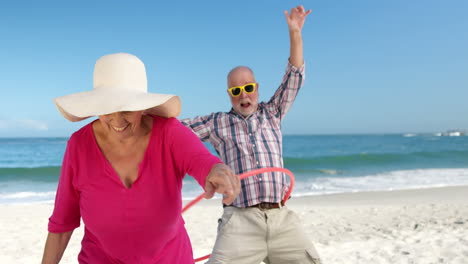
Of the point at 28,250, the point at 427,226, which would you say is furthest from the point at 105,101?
the point at 427,226

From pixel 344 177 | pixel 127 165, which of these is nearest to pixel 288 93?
pixel 127 165

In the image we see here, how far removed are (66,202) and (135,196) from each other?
0.37 m

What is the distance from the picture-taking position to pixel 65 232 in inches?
75.5

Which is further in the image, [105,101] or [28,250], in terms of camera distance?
[28,250]

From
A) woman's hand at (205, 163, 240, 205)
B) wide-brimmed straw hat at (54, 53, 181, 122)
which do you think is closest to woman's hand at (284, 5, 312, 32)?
wide-brimmed straw hat at (54, 53, 181, 122)

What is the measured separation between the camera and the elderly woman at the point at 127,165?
163 centimetres

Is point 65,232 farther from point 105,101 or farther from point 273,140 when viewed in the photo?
point 273,140

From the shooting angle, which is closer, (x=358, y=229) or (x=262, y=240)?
(x=262, y=240)

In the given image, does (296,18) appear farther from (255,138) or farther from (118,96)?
(118,96)

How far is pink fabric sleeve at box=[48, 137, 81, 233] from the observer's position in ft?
5.73

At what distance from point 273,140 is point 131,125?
209 centimetres

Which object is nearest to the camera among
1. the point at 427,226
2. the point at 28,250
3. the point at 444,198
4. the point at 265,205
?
the point at 265,205

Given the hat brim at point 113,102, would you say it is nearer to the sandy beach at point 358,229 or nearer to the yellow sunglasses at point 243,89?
the yellow sunglasses at point 243,89

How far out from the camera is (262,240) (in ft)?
11.2
